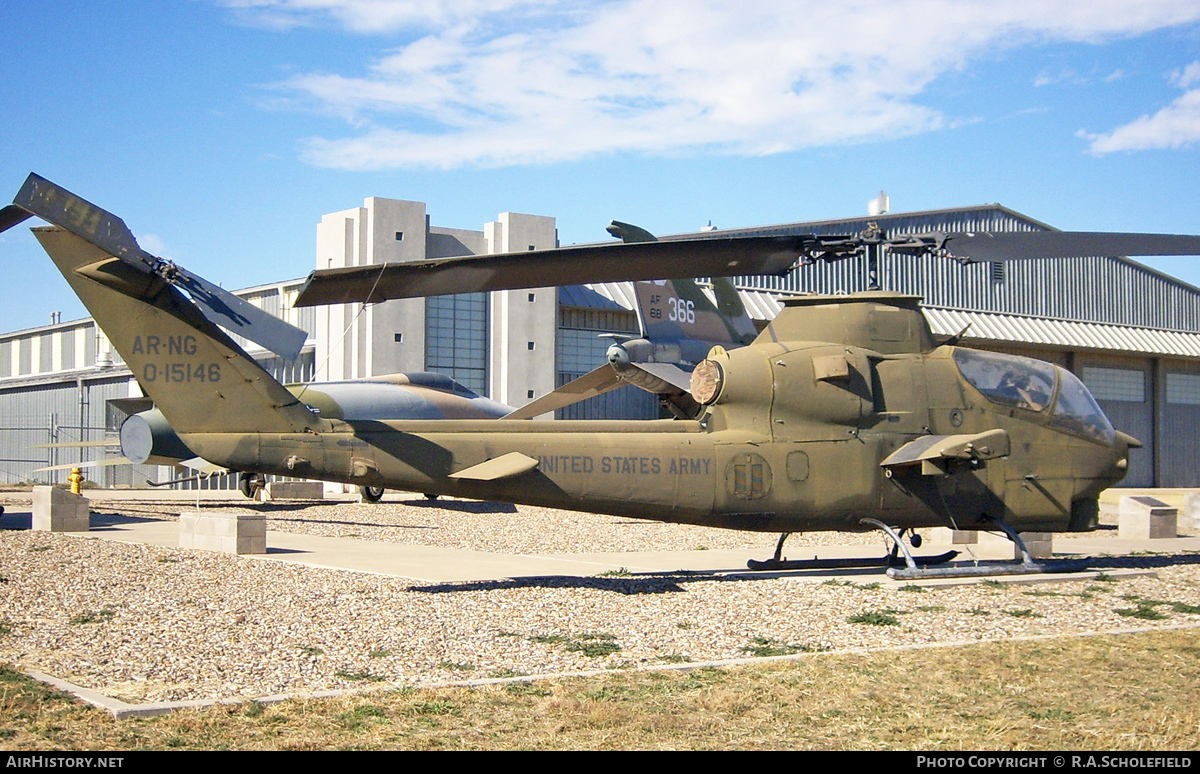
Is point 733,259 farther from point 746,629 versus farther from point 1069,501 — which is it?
point 1069,501

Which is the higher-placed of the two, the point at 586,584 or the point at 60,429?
the point at 60,429

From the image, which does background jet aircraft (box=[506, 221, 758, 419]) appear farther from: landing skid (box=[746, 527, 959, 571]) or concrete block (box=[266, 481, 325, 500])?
landing skid (box=[746, 527, 959, 571])

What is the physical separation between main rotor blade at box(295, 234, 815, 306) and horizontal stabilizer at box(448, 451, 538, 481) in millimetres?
1851

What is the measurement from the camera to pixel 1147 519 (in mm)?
19641

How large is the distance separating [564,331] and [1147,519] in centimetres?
2258

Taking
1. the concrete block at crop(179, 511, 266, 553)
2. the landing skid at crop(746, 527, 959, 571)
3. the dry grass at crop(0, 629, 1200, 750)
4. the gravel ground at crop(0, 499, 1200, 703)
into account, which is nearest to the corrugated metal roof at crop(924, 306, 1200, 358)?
the landing skid at crop(746, 527, 959, 571)

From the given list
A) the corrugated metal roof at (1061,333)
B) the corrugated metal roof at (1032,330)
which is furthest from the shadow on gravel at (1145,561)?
the corrugated metal roof at (1061,333)

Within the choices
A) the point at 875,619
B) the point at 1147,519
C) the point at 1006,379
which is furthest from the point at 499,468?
the point at 1147,519

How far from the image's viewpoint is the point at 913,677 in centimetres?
746

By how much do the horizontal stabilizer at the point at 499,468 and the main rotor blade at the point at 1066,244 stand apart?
16.3 feet

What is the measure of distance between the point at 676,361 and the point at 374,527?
895cm

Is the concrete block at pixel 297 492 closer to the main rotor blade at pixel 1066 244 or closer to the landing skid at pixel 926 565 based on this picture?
the landing skid at pixel 926 565

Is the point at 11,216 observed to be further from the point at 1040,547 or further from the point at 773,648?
the point at 1040,547

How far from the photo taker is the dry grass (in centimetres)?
580
